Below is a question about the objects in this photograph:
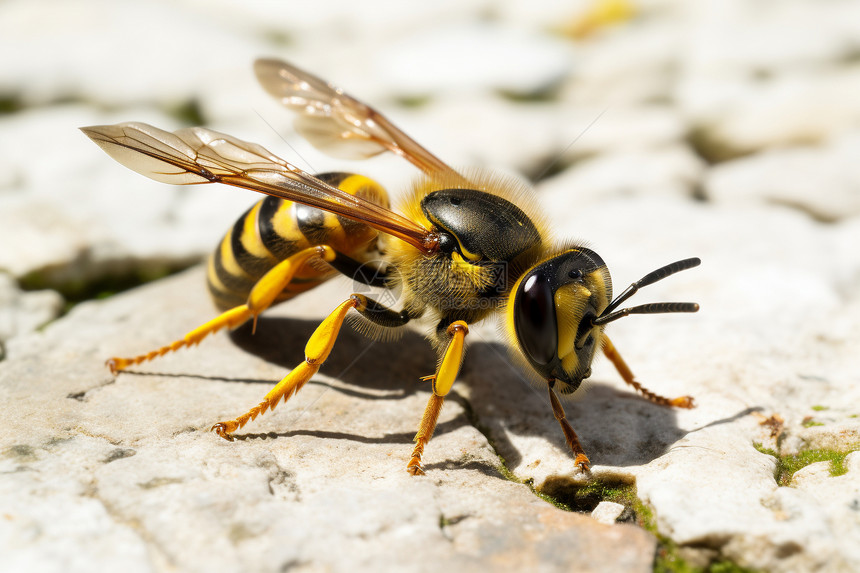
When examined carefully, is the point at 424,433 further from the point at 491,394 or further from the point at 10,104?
the point at 10,104

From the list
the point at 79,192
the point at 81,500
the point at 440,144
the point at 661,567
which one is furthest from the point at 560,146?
the point at 81,500

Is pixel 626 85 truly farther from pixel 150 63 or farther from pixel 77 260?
pixel 77 260

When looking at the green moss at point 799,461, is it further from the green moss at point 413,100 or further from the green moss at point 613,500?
the green moss at point 413,100

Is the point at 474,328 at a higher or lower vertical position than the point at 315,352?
lower

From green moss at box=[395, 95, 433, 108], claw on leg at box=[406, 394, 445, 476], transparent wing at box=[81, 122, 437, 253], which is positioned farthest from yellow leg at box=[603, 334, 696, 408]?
green moss at box=[395, 95, 433, 108]

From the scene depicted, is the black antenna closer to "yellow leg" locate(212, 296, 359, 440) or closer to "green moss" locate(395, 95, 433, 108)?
"yellow leg" locate(212, 296, 359, 440)

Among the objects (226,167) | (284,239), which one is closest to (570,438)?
(284,239)
